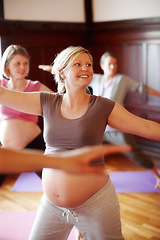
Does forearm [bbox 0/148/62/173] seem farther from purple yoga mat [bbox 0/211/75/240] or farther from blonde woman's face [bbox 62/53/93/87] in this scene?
purple yoga mat [bbox 0/211/75/240]

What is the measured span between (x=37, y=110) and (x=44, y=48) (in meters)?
2.90

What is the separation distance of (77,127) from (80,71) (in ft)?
0.98

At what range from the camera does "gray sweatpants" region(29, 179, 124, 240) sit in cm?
164

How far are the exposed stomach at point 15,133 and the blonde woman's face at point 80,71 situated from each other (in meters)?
1.12

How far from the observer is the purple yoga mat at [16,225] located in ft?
8.33

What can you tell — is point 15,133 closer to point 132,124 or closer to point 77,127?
point 77,127

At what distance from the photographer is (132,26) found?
14.5ft

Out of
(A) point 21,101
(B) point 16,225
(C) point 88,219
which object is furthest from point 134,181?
(A) point 21,101

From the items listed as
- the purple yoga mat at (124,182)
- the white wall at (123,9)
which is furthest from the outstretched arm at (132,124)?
the white wall at (123,9)

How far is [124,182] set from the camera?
11.7ft

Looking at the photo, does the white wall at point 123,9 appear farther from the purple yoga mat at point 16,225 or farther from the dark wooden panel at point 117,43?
the purple yoga mat at point 16,225

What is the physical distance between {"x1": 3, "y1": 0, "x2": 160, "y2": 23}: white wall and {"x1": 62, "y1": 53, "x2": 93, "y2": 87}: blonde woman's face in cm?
256

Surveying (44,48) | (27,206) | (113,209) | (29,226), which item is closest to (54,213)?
(113,209)

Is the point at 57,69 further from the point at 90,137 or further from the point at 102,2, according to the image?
the point at 102,2
